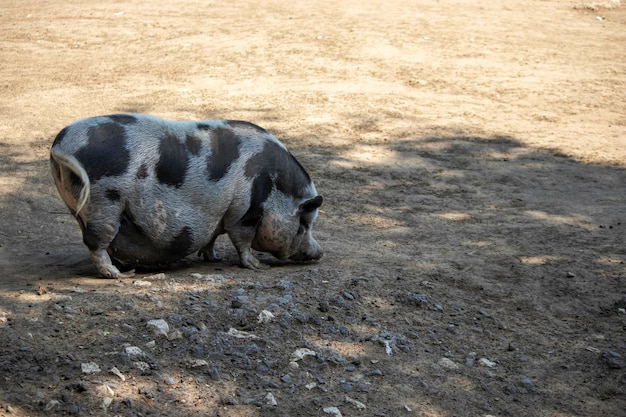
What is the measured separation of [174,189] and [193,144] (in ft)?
1.08

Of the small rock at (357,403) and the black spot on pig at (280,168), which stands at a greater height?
the black spot on pig at (280,168)

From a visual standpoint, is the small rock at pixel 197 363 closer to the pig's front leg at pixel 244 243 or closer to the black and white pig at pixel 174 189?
the black and white pig at pixel 174 189

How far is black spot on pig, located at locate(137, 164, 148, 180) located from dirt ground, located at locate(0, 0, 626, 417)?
64 centimetres

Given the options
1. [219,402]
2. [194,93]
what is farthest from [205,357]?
[194,93]

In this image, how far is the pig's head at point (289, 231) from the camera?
237 inches

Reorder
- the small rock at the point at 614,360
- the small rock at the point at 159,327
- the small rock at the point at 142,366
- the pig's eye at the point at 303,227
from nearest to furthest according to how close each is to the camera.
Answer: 1. the small rock at the point at 142,366
2. the small rock at the point at 159,327
3. the small rock at the point at 614,360
4. the pig's eye at the point at 303,227

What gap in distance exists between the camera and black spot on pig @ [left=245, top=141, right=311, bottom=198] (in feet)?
19.2

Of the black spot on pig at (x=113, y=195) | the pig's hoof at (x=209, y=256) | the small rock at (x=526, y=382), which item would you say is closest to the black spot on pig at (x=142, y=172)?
the black spot on pig at (x=113, y=195)

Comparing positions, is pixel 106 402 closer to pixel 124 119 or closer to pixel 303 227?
pixel 124 119

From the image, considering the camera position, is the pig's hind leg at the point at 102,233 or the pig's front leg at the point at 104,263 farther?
the pig's front leg at the point at 104,263

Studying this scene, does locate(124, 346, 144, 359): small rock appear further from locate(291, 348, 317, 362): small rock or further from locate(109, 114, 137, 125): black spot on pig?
locate(109, 114, 137, 125): black spot on pig

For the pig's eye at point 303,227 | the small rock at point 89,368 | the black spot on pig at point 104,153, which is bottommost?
the small rock at point 89,368

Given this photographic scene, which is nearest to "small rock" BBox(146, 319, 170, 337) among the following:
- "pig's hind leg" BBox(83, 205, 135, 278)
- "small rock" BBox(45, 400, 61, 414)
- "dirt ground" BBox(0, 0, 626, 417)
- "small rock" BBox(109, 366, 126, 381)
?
"dirt ground" BBox(0, 0, 626, 417)

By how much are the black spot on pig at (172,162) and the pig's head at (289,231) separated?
71 cm
